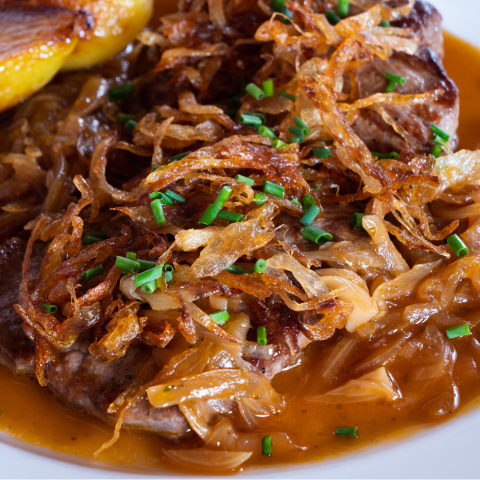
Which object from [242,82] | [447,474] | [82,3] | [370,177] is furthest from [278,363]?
[82,3]

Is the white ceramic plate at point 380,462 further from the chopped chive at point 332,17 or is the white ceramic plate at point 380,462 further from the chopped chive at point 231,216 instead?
the chopped chive at point 332,17

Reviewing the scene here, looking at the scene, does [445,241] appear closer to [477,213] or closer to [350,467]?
[477,213]

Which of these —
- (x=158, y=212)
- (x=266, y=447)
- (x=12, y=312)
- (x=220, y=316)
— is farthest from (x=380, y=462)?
(x=12, y=312)

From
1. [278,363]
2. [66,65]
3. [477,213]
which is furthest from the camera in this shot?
[66,65]

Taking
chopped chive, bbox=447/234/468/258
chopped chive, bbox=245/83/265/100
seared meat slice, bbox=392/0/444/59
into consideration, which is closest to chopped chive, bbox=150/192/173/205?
chopped chive, bbox=245/83/265/100

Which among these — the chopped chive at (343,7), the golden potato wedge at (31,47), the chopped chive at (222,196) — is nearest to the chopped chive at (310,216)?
the chopped chive at (222,196)

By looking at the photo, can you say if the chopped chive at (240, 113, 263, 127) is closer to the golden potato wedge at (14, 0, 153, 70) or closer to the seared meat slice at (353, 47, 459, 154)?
the seared meat slice at (353, 47, 459, 154)
